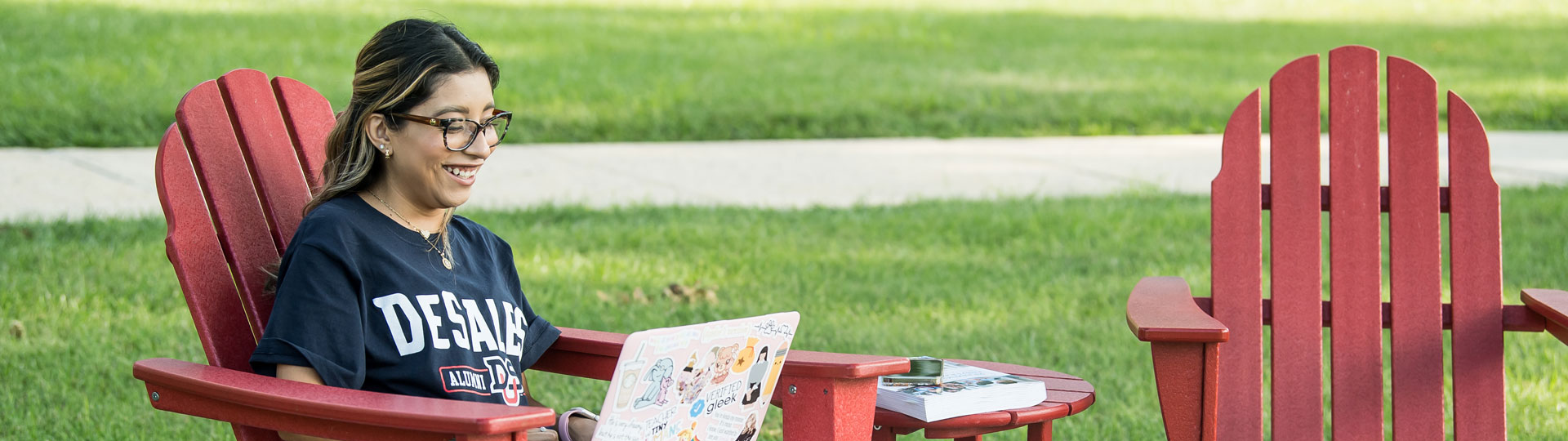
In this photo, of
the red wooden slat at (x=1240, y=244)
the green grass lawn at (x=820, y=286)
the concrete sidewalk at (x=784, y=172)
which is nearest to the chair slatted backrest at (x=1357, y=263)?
the red wooden slat at (x=1240, y=244)

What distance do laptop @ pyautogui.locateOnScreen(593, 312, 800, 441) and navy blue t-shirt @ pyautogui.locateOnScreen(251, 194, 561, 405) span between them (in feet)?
1.32

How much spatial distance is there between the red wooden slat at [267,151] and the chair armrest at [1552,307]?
2.57 m

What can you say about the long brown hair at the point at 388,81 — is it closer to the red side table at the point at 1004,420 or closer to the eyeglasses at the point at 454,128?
the eyeglasses at the point at 454,128

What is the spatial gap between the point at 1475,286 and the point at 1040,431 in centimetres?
114

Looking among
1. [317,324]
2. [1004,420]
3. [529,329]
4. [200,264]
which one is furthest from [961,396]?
[200,264]

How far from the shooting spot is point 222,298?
8.59 ft

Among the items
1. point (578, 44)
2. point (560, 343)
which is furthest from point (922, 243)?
point (578, 44)

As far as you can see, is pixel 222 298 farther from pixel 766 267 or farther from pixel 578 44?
pixel 578 44

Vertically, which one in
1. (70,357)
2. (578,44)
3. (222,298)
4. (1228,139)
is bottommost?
(70,357)

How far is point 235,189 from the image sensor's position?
279 cm

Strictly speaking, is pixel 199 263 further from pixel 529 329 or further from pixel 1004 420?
pixel 1004 420

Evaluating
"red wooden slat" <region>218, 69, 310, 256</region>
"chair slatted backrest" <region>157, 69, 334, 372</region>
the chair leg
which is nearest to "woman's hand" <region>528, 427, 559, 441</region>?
"chair slatted backrest" <region>157, 69, 334, 372</region>

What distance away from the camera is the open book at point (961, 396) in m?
2.60

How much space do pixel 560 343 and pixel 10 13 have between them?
11.1m
